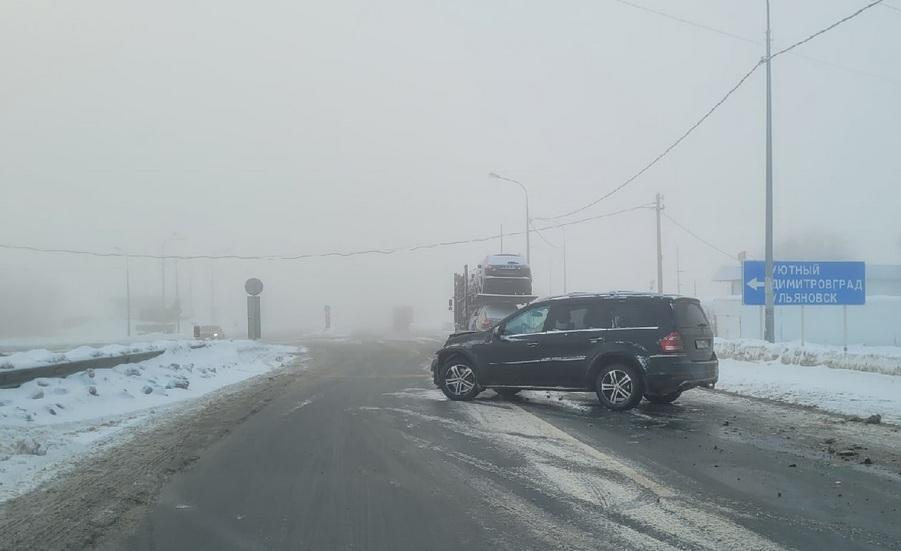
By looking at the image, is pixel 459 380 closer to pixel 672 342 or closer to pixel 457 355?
pixel 457 355

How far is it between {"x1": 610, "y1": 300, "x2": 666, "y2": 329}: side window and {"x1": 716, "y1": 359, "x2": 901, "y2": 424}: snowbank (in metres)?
2.76

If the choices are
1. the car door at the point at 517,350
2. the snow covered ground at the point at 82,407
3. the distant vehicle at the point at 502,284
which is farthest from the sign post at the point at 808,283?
the snow covered ground at the point at 82,407

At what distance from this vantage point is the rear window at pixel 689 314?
10.6 meters

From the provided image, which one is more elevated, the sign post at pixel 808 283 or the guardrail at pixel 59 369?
the sign post at pixel 808 283

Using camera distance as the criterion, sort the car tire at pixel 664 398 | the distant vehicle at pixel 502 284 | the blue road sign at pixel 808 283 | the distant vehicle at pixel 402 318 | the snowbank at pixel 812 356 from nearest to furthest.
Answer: the car tire at pixel 664 398 < the snowbank at pixel 812 356 < the blue road sign at pixel 808 283 < the distant vehicle at pixel 502 284 < the distant vehicle at pixel 402 318

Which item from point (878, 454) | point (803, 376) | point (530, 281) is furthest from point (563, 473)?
point (530, 281)

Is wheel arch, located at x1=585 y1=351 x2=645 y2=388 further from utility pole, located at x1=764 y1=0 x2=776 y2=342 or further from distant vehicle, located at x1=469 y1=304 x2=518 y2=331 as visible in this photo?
distant vehicle, located at x1=469 y1=304 x2=518 y2=331

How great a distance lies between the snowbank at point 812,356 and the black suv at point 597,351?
4.84 meters

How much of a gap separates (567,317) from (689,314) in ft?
5.90

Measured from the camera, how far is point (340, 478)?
6.61m

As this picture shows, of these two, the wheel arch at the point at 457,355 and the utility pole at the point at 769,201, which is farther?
the utility pole at the point at 769,201

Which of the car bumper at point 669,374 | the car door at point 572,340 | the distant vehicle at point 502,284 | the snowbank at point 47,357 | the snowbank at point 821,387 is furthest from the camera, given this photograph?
the distant vehicle at point 502,284

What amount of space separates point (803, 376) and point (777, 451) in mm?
7120

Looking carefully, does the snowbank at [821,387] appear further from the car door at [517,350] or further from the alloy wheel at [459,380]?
the alloy wheel at [459,380]
